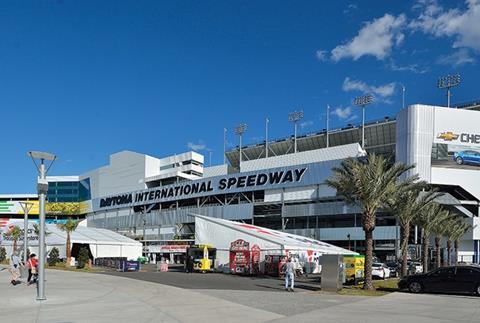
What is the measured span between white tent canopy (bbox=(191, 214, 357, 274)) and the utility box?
17170 millimetres

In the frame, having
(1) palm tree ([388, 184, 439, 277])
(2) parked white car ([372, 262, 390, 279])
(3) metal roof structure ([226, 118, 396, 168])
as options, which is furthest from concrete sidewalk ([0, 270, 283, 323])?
(3) metal roof structure ([226, 118, 396, 168])

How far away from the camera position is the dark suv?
24.0 meters

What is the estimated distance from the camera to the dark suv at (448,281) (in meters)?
24.0

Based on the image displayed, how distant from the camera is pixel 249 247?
4681 cm

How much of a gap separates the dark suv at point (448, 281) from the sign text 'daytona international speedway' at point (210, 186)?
5179cm

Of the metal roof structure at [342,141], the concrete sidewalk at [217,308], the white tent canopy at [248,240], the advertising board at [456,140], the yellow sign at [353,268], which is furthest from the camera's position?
the metal roof structure at [342,141]

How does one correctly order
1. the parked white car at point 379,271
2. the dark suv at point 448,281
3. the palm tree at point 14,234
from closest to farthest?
the dark suv at point 448,281 < the parked white car at point 379,271 < the palm tree at point 14,234

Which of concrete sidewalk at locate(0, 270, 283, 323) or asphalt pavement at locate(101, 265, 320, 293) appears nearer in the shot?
concrete sidewalk at locate(0, 270, 283, 323)

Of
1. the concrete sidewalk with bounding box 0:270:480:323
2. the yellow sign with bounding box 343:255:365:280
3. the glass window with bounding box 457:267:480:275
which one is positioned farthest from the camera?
the yellow sign with bounding box 343:255:365:280

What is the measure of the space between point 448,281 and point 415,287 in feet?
5.39

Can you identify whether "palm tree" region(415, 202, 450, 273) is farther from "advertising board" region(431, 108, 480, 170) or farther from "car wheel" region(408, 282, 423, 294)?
"advertising board" region(431, 108, 480, 170)

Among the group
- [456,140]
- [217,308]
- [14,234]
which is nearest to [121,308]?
[217,308]

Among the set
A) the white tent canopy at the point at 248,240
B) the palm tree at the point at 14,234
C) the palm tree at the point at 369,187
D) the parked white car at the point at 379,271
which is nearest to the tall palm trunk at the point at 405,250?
the parked white car at the point at 379,271

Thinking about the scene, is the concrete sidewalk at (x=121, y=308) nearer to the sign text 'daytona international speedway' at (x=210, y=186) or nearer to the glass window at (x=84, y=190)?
the sign text 'daytona international speedway' at (x=210, y=186)
